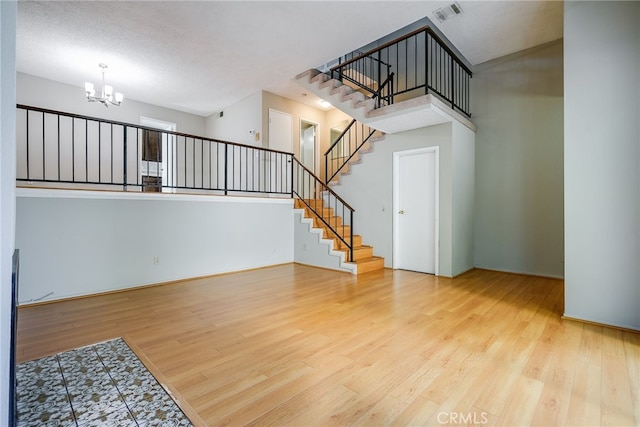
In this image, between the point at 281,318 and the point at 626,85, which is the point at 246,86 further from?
the point at 626,85

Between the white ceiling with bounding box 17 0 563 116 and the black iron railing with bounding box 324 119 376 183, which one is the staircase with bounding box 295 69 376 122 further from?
the black iron railing with bounding box 324 119 376 183

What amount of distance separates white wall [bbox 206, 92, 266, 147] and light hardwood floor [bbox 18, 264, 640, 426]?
425 cm

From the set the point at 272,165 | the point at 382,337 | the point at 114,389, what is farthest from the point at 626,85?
the point at 272,165

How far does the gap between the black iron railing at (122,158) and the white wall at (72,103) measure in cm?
22

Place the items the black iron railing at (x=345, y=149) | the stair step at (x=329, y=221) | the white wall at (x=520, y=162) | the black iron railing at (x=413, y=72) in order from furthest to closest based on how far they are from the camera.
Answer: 1. the black iron railing at (x=345, y=149)
2. the stair step at (x=329, y=221)
3. the black iron railing at (x=413, y=72)
4. the white wall at (x=520, y=162)

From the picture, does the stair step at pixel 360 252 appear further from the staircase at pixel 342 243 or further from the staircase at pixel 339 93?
the staircase at pixel 339 93

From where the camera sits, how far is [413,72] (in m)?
6.80

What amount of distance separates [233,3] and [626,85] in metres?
4.47

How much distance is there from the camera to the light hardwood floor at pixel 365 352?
5.70 feet

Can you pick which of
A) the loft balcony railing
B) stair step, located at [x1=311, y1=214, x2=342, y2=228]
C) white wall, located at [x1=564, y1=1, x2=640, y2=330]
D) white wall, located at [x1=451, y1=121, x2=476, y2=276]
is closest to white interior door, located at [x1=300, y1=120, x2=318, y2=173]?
the loft balcony railing

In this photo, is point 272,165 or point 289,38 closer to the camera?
point 289,38

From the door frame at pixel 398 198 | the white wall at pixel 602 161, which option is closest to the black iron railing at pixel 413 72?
the door frame at pixel 398 198

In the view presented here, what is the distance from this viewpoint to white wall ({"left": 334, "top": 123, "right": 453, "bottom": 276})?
503 cm

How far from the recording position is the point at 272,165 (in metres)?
7.03
